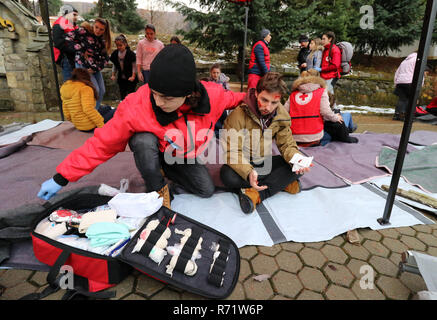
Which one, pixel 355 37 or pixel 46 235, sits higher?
pixel 355 37

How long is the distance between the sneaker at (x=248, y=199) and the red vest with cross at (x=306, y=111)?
1456mm

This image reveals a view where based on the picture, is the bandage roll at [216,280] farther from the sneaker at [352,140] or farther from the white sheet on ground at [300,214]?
the sneaker at [352,140]

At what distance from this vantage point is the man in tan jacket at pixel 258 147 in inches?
81.6

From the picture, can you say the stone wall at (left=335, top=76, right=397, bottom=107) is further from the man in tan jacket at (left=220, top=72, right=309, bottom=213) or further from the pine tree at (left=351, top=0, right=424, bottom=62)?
the man in tan jacket at (left=220, top=72, right=309, bottom=213)

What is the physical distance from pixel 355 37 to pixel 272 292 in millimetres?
10930

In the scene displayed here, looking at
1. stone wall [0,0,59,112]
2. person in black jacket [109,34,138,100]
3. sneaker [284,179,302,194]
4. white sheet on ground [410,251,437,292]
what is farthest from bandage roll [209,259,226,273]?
stone wall [0,0,59,112]

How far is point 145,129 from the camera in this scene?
184 centimetres

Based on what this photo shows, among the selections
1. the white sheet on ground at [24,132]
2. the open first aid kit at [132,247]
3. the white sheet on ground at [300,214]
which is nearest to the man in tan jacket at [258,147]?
the white sheet on ground at [300,214]

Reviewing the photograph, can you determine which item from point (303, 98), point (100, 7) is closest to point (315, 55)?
point (303, 98)
